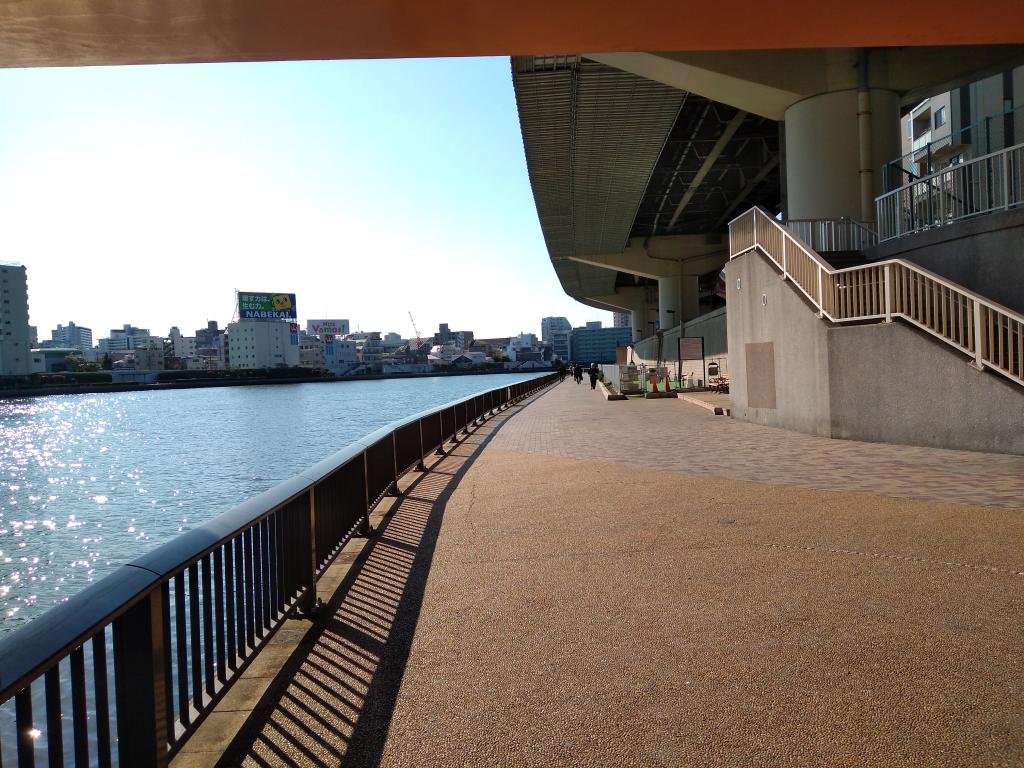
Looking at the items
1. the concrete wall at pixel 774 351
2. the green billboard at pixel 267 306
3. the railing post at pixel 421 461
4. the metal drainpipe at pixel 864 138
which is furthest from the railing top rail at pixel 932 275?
the green billboard at pixel 267 306

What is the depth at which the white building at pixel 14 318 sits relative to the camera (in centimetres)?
12162

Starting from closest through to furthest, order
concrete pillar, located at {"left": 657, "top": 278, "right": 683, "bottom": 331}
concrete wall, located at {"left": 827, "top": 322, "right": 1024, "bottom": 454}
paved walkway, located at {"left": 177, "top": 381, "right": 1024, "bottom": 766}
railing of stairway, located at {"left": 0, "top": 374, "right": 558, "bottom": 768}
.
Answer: railing of stairway, located at {"left": 0, "top": 374, "right": 558, "bottom": 768} → paved walkway, located at {"left": 177, "top": 381, "right": 1024, "bottom": 766} → concrete wall, located at {"left": 827, "top": 322, "right": 1024, "bottom": 454} → concrete pillar, located at {"left": 657, "top": 278, "right": 683, "bottom": 331}

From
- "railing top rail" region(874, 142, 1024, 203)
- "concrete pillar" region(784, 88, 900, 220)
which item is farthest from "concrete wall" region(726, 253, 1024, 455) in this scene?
"concrete pillar" region(784, 88, 900, 220)

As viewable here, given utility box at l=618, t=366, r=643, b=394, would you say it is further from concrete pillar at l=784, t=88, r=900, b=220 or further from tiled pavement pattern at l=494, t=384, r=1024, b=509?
concrete pillar at l=784, t=88, r=900, b=220

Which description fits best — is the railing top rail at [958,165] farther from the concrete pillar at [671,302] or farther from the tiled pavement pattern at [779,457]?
the concrete pillar at [671,302]

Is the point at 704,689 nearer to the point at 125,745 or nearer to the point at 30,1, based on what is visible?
the point at 125,745

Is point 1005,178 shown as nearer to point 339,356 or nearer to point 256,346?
point 256,346

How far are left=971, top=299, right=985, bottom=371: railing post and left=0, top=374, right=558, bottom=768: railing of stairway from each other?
9.06 m

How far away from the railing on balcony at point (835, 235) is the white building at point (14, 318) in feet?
456

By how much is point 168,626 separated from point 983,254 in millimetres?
13360

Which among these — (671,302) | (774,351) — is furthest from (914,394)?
(671,302)

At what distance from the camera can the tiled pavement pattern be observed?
830cm

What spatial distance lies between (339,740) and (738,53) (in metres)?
19.2

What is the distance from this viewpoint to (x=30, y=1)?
6582 millimetres
